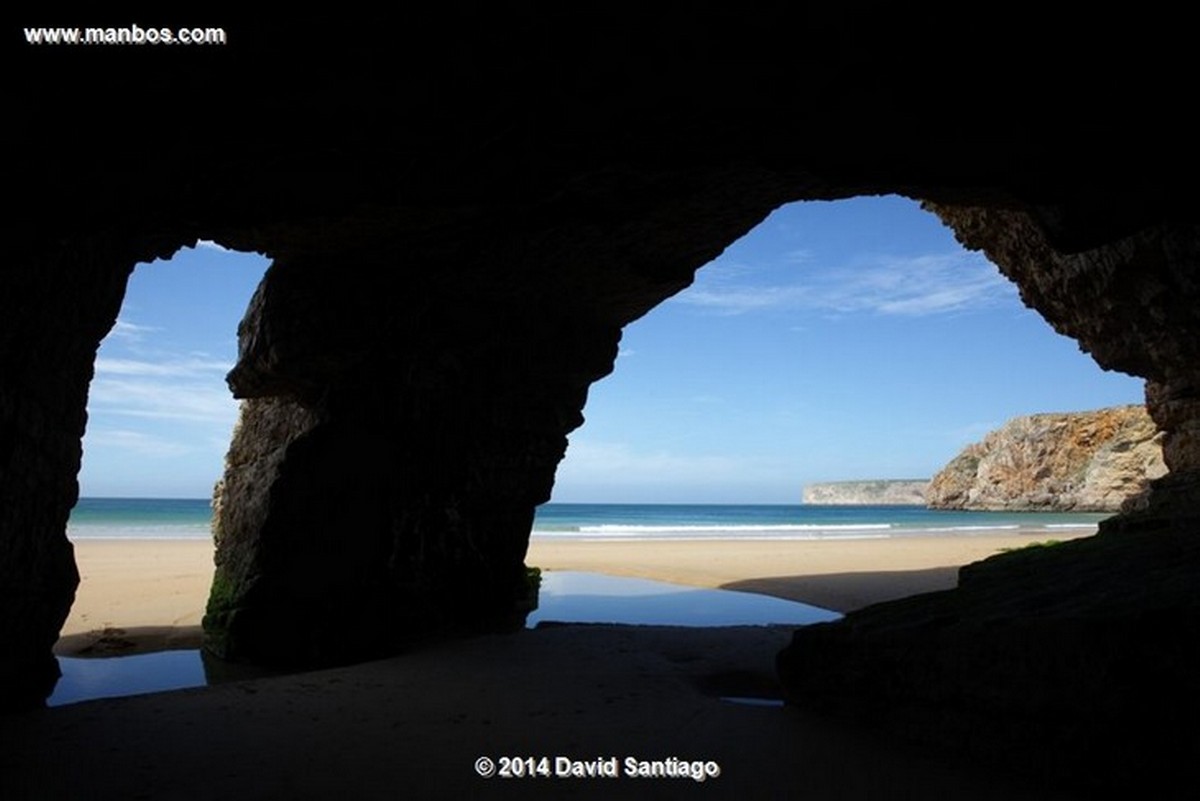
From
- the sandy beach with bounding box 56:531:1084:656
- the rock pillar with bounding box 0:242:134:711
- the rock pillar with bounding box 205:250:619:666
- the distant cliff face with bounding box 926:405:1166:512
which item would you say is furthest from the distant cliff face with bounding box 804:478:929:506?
the rock pillar with bounding box 0:242:134:711

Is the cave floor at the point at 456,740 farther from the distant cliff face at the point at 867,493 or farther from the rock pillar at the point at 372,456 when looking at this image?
the distant cliff face at the point at 867,493

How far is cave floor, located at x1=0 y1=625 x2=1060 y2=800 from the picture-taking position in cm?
411

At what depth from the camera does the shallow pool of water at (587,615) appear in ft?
24.1

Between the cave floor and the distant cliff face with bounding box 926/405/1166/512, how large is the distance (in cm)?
5192

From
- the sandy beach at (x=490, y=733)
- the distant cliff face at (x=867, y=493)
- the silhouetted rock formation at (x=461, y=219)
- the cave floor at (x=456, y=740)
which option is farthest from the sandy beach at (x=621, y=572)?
the distant cliff face at (x=867, y=493)

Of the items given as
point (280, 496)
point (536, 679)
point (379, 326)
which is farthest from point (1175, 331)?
point (280, 496)

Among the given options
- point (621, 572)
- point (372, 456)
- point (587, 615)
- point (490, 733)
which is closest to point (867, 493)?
point (621, 572)

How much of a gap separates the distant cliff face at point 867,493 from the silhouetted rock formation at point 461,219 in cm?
12598

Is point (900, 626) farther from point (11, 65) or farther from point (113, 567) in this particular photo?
point (113, 567)

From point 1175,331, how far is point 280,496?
12666 mm

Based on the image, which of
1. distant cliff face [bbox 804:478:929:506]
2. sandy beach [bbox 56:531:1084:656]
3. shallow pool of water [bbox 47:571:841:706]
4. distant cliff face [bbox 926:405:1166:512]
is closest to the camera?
shallow pool of water [bbox 47:571:841:706]

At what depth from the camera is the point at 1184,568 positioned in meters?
4.37

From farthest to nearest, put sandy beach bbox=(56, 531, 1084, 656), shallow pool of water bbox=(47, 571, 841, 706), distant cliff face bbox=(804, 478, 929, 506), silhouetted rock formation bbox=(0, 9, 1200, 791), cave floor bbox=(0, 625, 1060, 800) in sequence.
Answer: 1. distant cliff face bbox=(804, 478, 929, 506)
2. sandy beach bbox=(56, 531, 1084, 656)
3. shallow pool of water bbox=(47, 571, 841, 706)
4. cave floor bbox=(0, 625, 1060, 800)
5. silhouetted rock formation bbox=(0, 9, 1200, 791)

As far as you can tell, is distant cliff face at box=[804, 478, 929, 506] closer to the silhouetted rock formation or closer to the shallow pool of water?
the shallow pool of water
